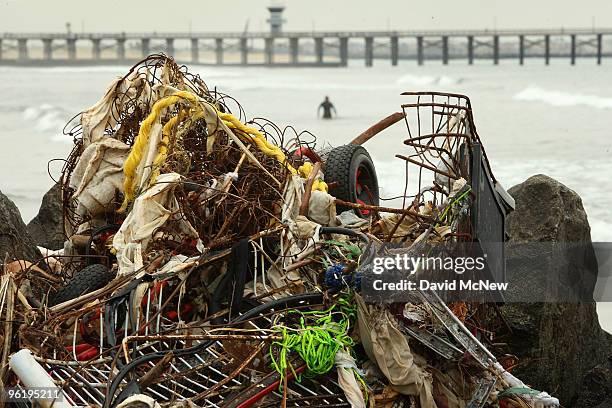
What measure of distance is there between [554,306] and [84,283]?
3124 mm

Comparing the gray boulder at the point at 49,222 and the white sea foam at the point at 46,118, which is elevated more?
the gray boulder at the point at 49,222

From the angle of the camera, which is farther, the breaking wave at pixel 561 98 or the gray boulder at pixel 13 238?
the breaking wave at pixel 561 98

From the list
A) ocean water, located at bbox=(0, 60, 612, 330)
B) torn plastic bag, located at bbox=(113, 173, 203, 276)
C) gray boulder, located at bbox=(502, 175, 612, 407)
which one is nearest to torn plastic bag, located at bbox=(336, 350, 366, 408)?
torn plastic bag, located at bbox=(113, 173, 203, 276)

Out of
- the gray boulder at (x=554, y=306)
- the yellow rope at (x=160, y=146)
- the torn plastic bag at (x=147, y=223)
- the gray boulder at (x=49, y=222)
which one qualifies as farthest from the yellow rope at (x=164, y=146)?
the gray boulder at (x=49, y=222)

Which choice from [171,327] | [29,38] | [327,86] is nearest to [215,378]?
[171,327]

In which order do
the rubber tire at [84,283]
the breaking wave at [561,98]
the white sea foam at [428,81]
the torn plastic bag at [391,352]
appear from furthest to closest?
the white sea foam at [428,81], the breaking wave at [561,98], the rubber tire at [84,283], the torn plastic bag at [391,352]

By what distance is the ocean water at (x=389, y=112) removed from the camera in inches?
842

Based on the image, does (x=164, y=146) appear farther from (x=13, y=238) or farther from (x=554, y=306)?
(x=554, y=306)

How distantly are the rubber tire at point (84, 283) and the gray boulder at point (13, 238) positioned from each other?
110 cm

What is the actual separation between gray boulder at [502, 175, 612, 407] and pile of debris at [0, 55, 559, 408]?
0.95 metres

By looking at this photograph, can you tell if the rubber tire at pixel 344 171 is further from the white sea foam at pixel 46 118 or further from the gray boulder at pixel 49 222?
the white sea foam at pixel 46 118

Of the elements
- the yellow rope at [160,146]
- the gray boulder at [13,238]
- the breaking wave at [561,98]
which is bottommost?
the breaking wave at [561,98]

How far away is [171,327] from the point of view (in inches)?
182

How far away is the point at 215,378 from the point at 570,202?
11.7 feet
